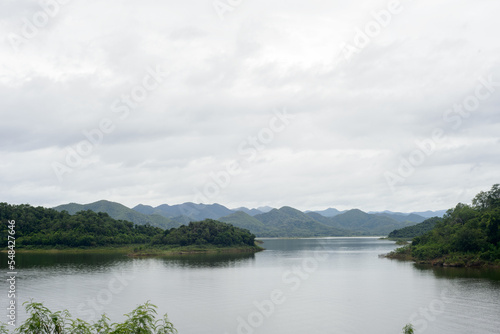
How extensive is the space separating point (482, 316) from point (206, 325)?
25925 millimetres

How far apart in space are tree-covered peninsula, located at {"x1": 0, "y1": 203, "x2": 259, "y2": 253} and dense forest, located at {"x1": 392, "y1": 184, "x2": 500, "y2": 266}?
64.0m

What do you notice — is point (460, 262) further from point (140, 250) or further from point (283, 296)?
point (140, 250)

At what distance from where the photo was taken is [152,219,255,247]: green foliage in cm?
14150

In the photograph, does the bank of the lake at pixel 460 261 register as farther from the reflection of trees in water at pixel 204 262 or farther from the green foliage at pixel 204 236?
the green foliage at pixel 204 236

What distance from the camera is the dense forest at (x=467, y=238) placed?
257 ft

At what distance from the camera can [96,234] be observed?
145500 mm

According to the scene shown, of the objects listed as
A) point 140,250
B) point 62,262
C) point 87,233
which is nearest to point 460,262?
point 62,262

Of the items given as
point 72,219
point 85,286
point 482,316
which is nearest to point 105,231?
point 72,219

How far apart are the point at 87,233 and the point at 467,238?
117185mm

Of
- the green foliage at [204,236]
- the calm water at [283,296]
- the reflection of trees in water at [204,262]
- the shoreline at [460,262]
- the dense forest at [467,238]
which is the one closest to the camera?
the calm water at [283,296]

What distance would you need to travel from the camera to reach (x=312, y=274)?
250 feet

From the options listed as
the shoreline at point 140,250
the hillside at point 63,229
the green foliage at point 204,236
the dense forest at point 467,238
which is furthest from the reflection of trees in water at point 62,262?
the dense forest at point 467,238

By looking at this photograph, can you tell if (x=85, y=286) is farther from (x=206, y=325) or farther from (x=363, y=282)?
(x=363, y=282)

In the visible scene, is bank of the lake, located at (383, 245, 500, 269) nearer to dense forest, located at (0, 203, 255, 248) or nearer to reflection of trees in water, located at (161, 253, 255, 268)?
reflection of trees in water, located at (161, 253, 255, 268)
